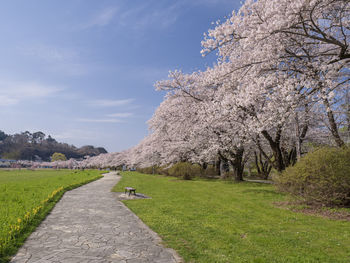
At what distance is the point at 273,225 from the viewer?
8.10 m

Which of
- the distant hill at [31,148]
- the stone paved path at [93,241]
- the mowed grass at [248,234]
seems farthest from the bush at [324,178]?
the distant hill at [31,148]

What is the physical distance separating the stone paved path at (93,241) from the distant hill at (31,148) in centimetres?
16159

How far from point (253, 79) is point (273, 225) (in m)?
8.03

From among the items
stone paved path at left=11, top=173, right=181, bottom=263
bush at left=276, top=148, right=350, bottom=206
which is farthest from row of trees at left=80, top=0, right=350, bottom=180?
stone paved path at left=11, top=173, right=181, bottom=263

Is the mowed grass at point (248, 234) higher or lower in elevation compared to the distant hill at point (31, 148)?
lower

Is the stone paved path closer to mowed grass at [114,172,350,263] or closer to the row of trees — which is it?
mowed grass at [114,172,350,263]

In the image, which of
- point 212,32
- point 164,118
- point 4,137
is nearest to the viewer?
point 212,32

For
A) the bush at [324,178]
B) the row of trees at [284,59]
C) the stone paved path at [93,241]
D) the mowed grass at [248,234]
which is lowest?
the stone paved path at [93,241]

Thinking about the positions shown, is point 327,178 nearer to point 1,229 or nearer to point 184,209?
point 184,209

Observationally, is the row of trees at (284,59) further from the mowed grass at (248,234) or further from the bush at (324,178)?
the mowed grass at (248,234)

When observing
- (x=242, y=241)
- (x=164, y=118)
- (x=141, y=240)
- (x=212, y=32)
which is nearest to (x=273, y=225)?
(x=242, y=241)

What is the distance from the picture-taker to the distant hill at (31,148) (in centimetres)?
14662

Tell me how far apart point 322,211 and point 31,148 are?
172975mm

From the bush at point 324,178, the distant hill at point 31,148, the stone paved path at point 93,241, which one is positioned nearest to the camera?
the stone paved path at point 93,241
